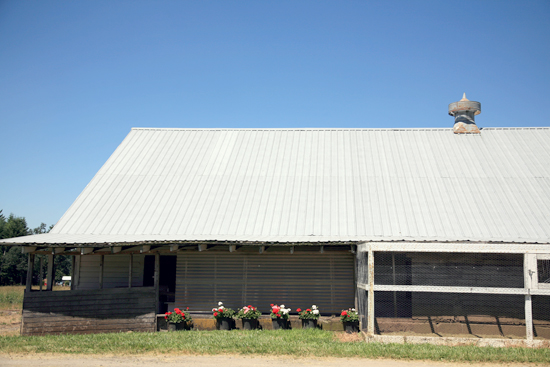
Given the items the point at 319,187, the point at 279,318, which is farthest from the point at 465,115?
the point at 279,318

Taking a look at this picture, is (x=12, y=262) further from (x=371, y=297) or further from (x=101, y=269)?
(x=371, y=297)

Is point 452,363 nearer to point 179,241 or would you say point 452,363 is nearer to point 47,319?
point 179,241

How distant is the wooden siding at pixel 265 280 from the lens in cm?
1556

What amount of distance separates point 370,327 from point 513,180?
9.40 metres

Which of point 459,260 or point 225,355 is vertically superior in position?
point 459,260

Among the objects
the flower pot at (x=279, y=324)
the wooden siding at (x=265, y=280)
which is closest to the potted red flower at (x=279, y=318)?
the flower pot at (x=279, y=324)

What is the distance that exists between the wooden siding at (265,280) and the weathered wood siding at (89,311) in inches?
50.1

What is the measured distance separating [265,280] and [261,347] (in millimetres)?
4576

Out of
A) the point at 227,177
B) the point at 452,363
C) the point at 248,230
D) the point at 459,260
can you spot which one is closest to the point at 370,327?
the point at 452,363

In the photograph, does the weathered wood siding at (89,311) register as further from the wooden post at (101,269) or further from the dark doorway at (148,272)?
the dark doorway at (148,272)

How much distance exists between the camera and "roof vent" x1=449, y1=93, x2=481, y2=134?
2149 cm

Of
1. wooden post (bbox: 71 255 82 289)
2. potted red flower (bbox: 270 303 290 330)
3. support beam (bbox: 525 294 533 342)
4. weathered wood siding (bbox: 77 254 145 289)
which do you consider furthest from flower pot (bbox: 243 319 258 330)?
support beam (bbox: 525 294 533 342)

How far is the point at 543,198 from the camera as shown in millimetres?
17047

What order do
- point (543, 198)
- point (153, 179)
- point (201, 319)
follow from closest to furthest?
point (201, 319) < point (543, 198) < point (153, 179)
